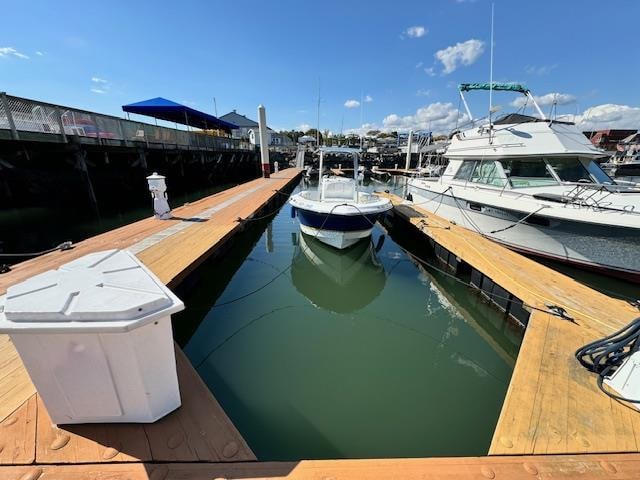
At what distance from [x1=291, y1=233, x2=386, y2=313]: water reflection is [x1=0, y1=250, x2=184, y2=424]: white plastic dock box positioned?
11.4 ft

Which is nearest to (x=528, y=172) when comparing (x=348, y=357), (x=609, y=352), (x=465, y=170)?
(x=465, y=170)

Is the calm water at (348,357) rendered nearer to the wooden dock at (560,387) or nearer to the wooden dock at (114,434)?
the wooden dock at (560,387)

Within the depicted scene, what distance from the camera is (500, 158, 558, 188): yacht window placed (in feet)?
21.8

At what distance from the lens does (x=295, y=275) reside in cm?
641

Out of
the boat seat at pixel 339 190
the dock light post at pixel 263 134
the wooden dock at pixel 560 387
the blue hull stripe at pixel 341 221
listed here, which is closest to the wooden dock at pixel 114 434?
the wooden dock at pixel 560 387

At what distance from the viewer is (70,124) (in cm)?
920

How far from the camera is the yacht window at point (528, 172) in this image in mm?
6640

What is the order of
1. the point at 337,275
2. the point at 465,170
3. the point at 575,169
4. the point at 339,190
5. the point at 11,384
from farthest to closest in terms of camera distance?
1. the point at 465,170
2. the point at 339,190
3. the point at 575,169
4. the point at 337,275
5. the point at 11,384

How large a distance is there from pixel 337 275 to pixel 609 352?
14.6 ft

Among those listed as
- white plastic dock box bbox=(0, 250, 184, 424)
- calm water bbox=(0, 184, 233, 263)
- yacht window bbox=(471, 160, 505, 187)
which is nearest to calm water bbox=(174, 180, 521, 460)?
white plastic dock box bbox=(0, 250, 184, 424)

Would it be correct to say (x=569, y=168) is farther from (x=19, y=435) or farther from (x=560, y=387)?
(x=19, y=435)

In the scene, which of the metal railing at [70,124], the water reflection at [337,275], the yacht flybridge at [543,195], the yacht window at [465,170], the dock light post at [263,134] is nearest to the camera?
the yacht flybridge at [543,195]

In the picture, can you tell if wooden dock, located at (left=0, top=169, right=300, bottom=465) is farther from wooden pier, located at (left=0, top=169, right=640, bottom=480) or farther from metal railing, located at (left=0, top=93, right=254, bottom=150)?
metal railing, located at (left=0, top=93, right=254, bottom=150)

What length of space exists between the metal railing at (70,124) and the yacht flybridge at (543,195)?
12.2 metres
